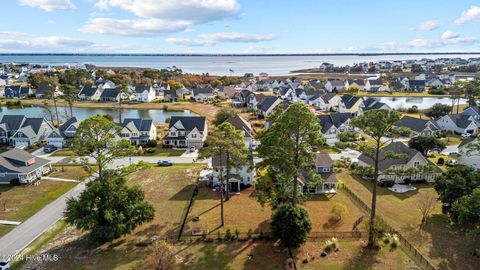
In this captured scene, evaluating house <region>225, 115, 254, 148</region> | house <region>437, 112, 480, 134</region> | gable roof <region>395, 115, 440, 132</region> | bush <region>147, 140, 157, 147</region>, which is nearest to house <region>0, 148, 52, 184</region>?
bush <region>147, 140, 157, 147</region>

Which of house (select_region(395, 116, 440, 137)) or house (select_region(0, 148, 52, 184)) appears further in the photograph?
house (select_region(395, 116, 440, 137))

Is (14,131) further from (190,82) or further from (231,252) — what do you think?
(190,82)

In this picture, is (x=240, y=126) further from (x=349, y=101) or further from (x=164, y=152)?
(x=349, y=101)

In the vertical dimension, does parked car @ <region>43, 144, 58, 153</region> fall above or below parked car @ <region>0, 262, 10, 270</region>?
above

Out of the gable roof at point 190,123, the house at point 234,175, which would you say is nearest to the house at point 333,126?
the gable roof at point 190,123

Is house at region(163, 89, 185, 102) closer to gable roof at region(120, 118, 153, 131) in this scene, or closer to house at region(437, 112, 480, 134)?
gable roof at region(120, 118, 153, 131)

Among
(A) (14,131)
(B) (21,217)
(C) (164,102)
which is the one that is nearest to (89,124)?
(B) (21,217)
